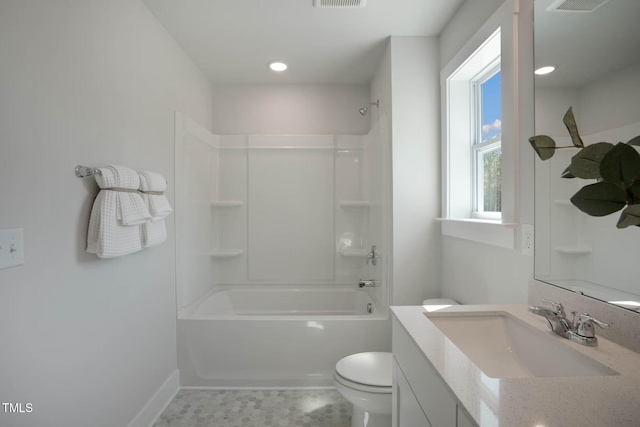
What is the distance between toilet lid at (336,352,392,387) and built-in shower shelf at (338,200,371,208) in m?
1.51

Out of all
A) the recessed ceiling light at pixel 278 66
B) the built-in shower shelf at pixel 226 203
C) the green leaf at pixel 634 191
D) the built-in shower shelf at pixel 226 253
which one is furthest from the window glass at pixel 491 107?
the built-in shower shelf at pixel 226 253

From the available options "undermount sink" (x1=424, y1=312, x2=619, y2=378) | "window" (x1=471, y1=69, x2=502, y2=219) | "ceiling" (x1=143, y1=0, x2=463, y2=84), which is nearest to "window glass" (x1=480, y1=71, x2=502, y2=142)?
"window" (x1=471, y1=69, x2=502, y2=219)

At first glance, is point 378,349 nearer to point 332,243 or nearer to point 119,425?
point 332,243

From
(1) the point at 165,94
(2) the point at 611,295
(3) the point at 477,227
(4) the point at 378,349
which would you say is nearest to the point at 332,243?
(4) the point at 378,349

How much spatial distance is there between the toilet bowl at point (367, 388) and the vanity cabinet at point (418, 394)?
273 mm

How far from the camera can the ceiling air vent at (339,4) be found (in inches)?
73.2

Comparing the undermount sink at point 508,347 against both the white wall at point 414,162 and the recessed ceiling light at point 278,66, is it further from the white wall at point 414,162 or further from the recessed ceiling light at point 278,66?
the recessed ceiling light at point 278,66

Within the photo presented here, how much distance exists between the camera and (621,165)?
1.80 ft

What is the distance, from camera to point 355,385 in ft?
5.11

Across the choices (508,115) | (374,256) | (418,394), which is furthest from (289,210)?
(418,394)

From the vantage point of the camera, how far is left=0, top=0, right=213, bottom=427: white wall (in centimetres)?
107

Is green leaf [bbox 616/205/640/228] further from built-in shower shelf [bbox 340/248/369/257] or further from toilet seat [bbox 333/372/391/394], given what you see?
built-in shower shelf [bbox 340/248/369/257]

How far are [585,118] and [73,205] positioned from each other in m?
1.89

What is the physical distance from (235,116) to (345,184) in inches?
50.6
